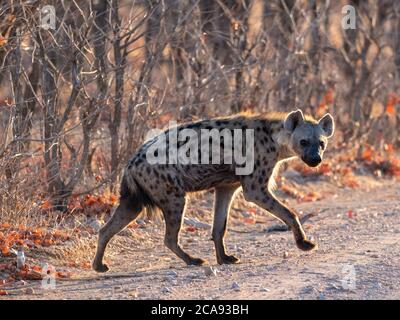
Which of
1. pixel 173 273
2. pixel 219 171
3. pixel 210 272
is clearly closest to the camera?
pixel 210 272

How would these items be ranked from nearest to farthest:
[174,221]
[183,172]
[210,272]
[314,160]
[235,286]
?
[235,286] → [210,272] → [174,221] → [183,172] → [314,160]

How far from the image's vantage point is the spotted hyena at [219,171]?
725cm

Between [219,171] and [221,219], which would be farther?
[221,219]

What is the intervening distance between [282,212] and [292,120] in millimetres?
772

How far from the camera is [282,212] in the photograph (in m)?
7.41

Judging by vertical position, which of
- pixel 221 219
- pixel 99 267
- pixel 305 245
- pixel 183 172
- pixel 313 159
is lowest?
pixel 99 267

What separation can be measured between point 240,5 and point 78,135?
2.76 meters

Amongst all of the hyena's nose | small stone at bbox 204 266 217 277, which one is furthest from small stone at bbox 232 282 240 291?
the hyena's nose

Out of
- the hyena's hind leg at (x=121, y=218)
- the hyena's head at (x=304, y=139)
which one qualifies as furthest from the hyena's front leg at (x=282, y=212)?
the hyena's hind leg at (x=121, y=218)

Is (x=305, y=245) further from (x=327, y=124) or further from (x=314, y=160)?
(x=327, y=124)

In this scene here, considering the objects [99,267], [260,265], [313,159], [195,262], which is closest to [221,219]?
[195,262]

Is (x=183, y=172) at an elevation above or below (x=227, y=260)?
above

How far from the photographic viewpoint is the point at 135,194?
286 inches
